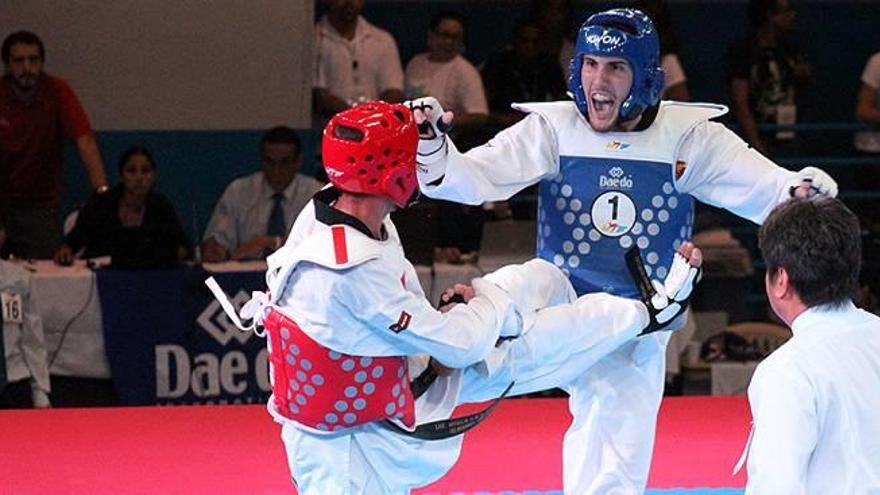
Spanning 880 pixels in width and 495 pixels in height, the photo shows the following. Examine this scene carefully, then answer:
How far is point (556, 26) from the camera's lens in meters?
9.96

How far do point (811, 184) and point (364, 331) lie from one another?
4.91 ft

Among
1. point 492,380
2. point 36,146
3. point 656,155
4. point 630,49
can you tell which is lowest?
point 492,380

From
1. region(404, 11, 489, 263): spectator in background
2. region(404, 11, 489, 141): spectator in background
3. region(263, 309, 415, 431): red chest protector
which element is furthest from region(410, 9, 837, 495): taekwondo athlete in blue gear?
region(404, 11, 489, 141): spectator in background

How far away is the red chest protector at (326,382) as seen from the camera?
4688 mm

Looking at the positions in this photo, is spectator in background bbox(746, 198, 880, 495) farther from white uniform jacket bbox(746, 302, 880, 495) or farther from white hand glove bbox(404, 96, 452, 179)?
white hand glove bbox(404, 96, 452, 179)

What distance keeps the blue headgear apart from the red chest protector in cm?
124

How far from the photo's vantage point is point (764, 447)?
133 inches

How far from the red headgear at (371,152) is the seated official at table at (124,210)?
4.09m

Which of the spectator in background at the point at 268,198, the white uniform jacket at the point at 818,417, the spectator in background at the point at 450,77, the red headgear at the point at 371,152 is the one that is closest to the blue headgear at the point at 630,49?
the red headgear at the point at 371,152

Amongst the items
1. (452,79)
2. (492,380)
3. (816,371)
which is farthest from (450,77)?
(816,371)

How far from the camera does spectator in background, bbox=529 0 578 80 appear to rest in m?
9.87

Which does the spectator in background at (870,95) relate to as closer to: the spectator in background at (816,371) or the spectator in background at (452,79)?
the spectator in background at (452,79)

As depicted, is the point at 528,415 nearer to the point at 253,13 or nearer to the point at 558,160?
the point at 558,160

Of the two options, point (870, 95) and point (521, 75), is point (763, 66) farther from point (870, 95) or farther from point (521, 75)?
point (521, 75)
